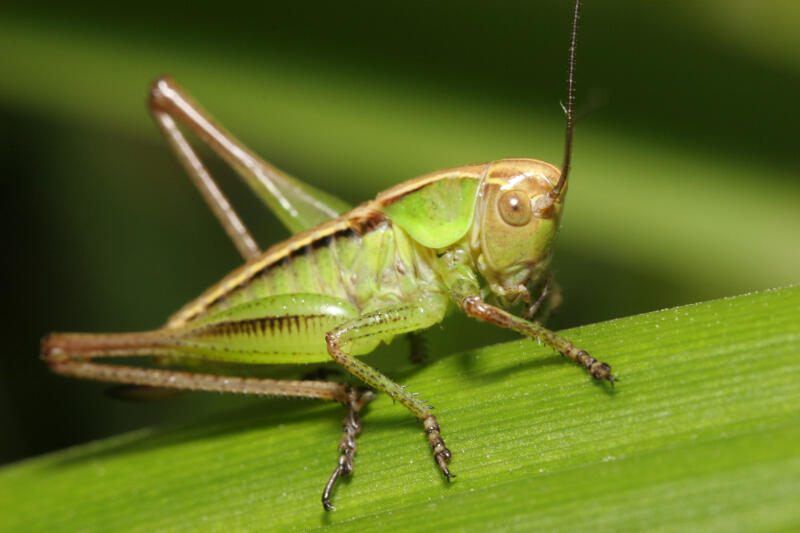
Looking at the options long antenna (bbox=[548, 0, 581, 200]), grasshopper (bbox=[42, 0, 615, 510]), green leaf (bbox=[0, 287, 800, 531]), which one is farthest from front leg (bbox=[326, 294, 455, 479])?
long antenna (bbox=[548, 0, 581, 200])

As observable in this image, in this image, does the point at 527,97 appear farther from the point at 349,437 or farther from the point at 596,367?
the point at 349,437

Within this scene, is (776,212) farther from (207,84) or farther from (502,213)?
(207,84)

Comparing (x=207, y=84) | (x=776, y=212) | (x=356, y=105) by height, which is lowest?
(x=776, y=212)

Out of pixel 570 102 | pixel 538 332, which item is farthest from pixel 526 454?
pixel 570 102

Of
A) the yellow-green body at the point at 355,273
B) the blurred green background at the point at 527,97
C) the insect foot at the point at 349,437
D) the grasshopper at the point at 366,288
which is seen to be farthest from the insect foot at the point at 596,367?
the blurred green background at the point at 527,97

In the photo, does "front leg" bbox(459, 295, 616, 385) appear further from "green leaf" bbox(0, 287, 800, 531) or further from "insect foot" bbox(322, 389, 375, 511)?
"insect foot" bbox(322, 389, 375, 511)

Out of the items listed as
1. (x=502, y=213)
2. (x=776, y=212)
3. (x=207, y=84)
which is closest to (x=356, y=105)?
(x=207, y=84)

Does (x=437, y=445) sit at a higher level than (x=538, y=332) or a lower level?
lower
